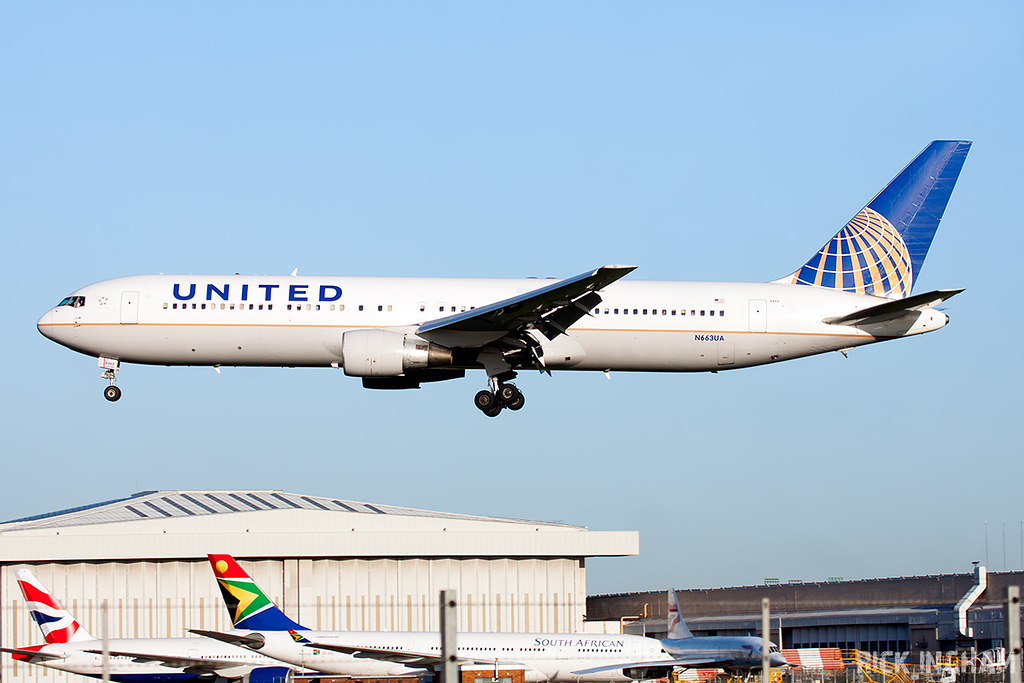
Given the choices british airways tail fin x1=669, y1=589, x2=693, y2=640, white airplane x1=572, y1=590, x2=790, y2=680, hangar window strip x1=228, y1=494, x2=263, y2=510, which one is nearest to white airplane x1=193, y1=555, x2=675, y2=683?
white airplane x1=572, y1=590, x2=790, y2=680

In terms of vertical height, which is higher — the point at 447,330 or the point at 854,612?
the point at 447,330

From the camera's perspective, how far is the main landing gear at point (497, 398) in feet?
132

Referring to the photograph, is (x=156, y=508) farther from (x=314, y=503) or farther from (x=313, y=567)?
(x=313, y=567)

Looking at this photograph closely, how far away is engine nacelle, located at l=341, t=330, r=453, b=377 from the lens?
38.2 m

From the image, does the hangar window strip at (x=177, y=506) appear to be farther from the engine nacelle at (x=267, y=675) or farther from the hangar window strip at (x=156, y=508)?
the engine nacelle at (x=267, y=675)

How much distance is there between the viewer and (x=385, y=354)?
38.2 meters

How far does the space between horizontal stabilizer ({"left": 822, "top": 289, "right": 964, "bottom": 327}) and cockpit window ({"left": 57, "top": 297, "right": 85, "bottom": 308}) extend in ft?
80.4

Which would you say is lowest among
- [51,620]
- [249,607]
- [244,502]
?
[51,620]

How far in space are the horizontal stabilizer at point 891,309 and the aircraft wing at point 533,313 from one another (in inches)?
358

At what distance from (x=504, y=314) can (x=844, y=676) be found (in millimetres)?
19728

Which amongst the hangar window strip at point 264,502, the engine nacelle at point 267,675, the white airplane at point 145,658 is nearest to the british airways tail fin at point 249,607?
the white airplane at point 145,658

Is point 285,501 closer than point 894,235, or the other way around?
point 894,235

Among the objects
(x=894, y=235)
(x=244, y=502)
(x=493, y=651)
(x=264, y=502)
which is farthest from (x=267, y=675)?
(x=894, y=235)

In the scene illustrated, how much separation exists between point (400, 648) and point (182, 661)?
255 inches
